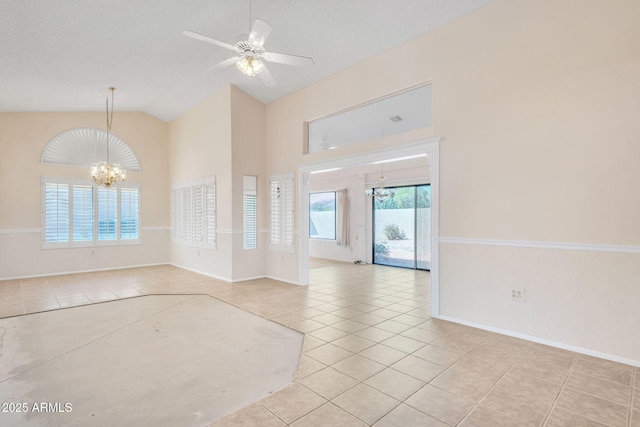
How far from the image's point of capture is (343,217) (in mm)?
9508

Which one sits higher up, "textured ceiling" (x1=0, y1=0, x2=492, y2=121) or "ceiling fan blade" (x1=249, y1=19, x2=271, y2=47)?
"textured ceiling" (x1=0, y1=0, x2=492, y2=121)

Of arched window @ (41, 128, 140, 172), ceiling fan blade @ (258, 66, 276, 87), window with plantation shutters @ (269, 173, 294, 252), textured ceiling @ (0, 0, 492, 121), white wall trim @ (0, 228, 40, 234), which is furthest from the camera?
arched window @ (41, 128, 140, 172)

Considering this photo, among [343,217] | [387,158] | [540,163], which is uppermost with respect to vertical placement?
[387,158]

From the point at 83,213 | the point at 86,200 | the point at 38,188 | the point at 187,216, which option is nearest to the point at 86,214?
the point at 83,213

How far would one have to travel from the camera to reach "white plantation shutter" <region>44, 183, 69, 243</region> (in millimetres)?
7246

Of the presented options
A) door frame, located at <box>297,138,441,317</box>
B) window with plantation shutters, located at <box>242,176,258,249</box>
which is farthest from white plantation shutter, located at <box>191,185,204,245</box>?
door frame, located at <box>297,138,441,317</box>

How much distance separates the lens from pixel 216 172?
7027 mm

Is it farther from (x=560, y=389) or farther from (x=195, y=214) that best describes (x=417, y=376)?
(x=195, y=214)

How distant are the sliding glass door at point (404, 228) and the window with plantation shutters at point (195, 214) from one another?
14.6ft

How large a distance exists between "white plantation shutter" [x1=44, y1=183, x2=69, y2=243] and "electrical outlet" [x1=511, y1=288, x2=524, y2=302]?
9.03 meters

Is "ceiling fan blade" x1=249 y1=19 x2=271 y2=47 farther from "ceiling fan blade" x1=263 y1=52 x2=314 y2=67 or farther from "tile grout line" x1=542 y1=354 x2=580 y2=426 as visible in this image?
"tile grout line" x1=542 y1=354 x2=580 y2=426

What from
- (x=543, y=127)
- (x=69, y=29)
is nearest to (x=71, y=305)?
(x=69, y=29)

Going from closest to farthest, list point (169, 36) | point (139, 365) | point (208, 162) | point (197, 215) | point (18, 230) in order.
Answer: point (139, 365)
point (169, 36)
point (18, 230)
point (208, 162)
point (197, 215)

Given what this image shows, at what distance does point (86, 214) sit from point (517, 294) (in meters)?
9.00
